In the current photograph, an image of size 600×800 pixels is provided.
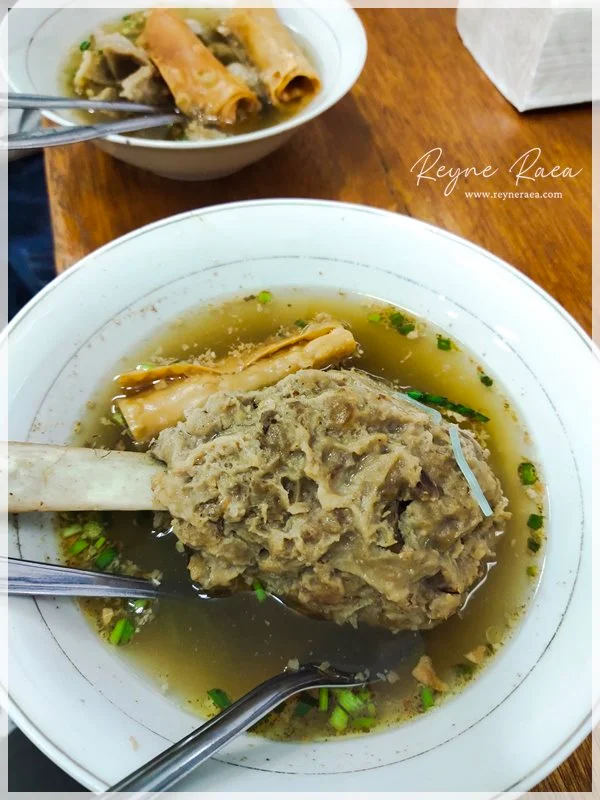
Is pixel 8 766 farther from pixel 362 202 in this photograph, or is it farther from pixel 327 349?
pixel 362 202

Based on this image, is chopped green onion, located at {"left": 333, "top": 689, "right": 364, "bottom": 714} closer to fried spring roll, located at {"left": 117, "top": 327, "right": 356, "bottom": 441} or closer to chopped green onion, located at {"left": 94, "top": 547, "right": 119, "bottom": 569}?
chopped green onion, located at {"left": 94, "top": 547, "right": 119, "bottom": 569}

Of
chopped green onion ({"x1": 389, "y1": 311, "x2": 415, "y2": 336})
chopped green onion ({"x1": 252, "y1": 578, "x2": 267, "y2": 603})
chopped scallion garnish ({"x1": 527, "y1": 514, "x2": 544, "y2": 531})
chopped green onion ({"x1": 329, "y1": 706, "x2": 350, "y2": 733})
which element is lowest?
chopped scallion garnish ({"x1": 527, "y1": 514, "x2": 544, "y2": 531})

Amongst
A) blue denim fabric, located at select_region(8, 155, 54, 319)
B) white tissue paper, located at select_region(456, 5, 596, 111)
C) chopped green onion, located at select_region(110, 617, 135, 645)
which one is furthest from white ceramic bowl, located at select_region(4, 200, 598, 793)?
white tissue paper, located at select_region(456, 5, 596, 111)

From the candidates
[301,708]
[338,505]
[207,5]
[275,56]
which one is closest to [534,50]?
[275,56]

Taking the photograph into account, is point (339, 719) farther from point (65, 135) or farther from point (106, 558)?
point (65, 135)

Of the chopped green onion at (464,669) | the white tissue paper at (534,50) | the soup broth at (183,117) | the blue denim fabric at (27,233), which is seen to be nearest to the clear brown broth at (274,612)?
the chopped green onion at (464,669)

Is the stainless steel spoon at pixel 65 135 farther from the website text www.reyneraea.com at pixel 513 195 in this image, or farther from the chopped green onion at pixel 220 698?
the chopped green onion at pixel 220 698
